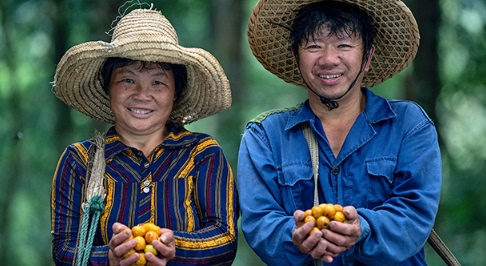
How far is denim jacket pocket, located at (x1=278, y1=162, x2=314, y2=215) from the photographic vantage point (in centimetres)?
402

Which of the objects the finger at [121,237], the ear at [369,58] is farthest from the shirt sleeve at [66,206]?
the ear at [369,58]

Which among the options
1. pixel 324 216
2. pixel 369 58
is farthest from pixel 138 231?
pixel 369 58

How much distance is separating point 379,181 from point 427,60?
10.3 ft

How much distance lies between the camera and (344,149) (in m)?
4.04

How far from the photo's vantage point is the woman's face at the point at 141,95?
13.6 ft

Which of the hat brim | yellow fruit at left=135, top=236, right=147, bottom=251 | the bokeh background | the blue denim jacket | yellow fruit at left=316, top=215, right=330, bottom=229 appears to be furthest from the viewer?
the bokeh background

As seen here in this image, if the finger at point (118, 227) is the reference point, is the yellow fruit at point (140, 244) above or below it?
below

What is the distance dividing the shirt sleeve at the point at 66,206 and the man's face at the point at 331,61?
117cm

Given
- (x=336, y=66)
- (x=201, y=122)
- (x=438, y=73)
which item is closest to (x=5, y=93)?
(x=201, y=122)

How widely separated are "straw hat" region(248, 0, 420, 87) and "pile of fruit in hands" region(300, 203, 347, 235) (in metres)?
1.01

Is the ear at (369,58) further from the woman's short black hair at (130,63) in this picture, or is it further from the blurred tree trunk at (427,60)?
the blurred tree trunk at (427,60)

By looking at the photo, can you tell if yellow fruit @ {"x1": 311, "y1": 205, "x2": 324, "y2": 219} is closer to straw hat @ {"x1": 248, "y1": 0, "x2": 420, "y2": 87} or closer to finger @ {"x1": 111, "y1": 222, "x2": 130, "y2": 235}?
finger @ {"x1": 111, "y1": 222, "x2": 130, "y2": 235}

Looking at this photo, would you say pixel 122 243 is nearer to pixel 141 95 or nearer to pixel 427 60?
pixel 141 95

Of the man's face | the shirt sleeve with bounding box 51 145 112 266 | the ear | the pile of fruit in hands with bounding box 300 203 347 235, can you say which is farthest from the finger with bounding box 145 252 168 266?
the ear
